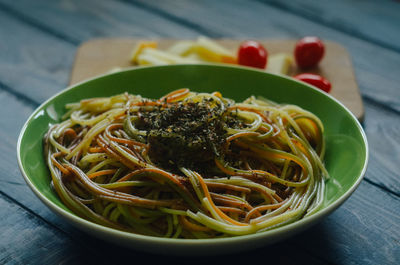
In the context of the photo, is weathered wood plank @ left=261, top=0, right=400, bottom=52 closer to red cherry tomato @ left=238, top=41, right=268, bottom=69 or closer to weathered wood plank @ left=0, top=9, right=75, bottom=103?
red cherry tomato @ left=238, top=41, right=268, bottom=69

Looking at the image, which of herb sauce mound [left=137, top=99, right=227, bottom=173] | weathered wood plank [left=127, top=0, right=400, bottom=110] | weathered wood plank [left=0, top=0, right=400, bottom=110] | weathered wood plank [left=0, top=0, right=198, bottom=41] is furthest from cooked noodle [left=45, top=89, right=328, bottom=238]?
weathered wood plank [left=0, top=0, right=198, bottom=41]

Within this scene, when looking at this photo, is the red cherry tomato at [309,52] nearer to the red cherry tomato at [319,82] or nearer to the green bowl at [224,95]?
the red cherry tomato at [319,82]

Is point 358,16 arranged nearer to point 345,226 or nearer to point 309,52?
point 309,52

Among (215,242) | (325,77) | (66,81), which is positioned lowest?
(66,81)

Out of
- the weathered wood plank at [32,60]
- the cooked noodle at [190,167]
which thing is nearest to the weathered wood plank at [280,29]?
the weathered wood plank at [32,60]

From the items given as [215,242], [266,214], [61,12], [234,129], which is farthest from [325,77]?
[61,12]

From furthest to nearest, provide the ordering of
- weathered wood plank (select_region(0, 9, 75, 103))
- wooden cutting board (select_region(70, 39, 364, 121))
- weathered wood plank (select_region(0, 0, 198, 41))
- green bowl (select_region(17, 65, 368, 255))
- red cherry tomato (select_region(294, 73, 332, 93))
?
weathered wood plank (select_region(0, 0, 198, 41))
weathered wood plank (select_region(0, 9, 75, 103))
wooden cutting board (select_region(70, 39, 364, 121))
red cherry tomato (select_region(294, 73, 332, 93))
green bowl (select_region(17, 65, 368, 255))

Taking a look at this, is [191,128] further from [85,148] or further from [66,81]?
[66,81]
